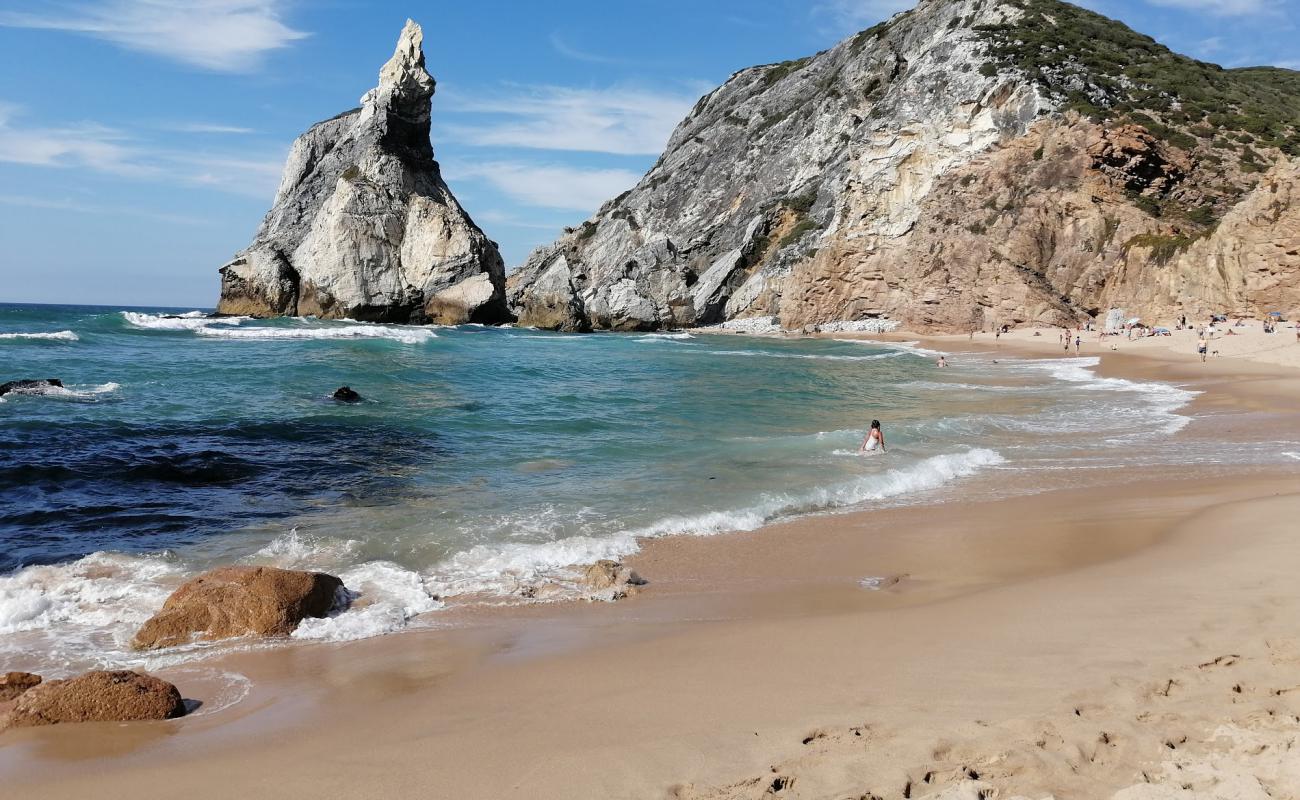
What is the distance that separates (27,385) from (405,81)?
48.9 m

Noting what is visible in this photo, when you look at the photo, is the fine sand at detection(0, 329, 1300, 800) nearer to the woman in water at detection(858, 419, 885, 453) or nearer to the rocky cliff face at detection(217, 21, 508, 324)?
the woman in water at detection(858, 419, 885, 453)

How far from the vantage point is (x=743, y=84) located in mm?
90812

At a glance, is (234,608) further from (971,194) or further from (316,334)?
(971,194)

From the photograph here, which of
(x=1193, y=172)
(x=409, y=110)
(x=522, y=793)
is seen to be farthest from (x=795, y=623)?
(x=409, y=110)

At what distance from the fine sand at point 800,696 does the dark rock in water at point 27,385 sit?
17.8m

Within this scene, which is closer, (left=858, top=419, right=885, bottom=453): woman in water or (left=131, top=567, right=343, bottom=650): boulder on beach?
(left=131, top=567, right=343, bottom=650): boulder on beach

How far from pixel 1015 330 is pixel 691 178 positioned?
4240 centimetres

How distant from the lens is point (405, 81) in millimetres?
60750

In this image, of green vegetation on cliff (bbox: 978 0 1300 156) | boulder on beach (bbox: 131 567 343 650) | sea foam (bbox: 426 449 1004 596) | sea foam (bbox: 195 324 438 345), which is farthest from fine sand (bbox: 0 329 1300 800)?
green vegetation on cliff (bbox: 978 0 1300 156)

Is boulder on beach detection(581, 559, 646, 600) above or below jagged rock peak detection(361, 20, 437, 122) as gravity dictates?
below

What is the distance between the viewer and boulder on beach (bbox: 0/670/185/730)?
4.31 m

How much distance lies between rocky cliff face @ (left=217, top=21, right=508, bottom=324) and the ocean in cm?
Answer: 3056

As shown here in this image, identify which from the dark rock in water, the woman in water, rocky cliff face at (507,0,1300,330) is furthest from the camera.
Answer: rocky cliff face at (507,0,1300,330)

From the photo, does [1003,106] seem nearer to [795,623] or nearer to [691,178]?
[691,178]
